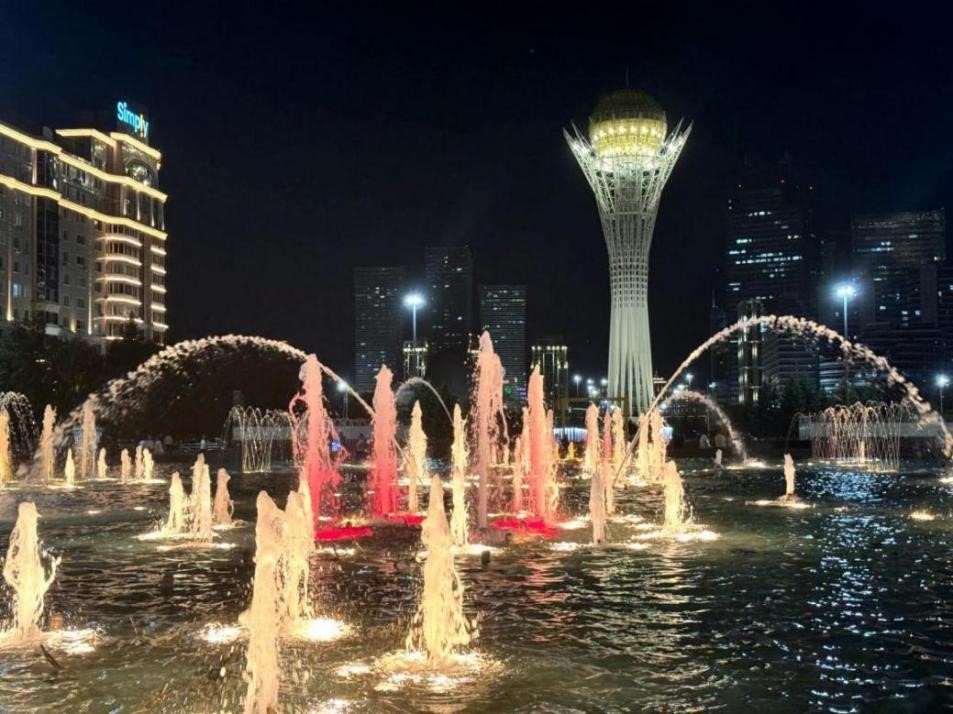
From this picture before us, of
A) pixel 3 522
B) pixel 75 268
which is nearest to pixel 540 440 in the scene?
pixel 3 522

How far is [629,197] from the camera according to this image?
71750 mm

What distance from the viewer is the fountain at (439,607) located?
34.7 ft

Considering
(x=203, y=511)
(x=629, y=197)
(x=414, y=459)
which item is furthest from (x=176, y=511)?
(x=629, y=197)

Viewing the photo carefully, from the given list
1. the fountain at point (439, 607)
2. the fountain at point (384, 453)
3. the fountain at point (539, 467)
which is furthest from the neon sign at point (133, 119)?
the fountain at point (439, 607)

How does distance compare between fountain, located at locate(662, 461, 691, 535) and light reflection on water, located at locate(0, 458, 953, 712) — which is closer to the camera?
light reflection on water, located at locate(0, 458, 953, 712)

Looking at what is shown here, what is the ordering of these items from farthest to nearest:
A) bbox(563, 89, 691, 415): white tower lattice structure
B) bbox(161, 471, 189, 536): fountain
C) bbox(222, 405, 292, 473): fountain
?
bbox(563, 89, 691, 415): white tower lattice structure
bbox(222, 405, 292, 473): fountain
bbox(161, 471, 189, 536): fountain

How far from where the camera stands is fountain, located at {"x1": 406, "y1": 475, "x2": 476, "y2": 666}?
34.7ft

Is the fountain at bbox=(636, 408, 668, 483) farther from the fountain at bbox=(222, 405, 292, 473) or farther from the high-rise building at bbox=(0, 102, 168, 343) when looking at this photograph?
the high-rise building at bbox=(0, 102, 168, 343)

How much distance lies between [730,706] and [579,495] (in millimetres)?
20056

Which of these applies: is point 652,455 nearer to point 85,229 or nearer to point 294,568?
point 294,568

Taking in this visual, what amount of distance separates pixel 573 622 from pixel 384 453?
12.3m

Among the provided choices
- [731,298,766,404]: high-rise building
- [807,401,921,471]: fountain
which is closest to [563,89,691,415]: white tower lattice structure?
[807,401,921,471]: fountain

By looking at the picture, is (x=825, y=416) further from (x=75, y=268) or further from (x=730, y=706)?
(x=75, y=268)

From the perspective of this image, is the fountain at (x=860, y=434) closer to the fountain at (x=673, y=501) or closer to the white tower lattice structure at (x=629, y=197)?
the white tower lattice structure at (x=629, y=197)
